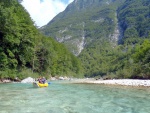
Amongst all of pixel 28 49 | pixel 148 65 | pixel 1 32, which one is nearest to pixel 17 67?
pixel 28 49

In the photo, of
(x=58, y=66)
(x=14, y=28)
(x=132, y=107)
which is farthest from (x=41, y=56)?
(x=132, y=107)

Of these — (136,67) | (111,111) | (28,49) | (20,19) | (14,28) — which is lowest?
(111,111)

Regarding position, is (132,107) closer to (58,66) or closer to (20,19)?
(20,19)

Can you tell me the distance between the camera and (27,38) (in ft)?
156

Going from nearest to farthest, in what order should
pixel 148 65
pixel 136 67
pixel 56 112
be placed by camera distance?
pixel 56 112 < pixel 148 65 < pixel 136 67

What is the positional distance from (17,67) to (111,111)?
36.2 meters

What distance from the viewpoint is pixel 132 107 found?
1620 centimetres

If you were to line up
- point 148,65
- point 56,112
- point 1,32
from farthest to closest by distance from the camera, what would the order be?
point 148,65, point 1,32, point 56,112

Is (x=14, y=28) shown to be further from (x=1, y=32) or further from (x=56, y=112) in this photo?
(x=56, y=112)

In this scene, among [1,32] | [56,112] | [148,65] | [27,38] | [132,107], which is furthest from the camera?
[148,65]

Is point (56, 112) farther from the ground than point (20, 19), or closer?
closer

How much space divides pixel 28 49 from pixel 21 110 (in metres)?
34.5

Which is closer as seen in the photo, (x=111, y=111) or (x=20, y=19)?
(x=111, y=111)

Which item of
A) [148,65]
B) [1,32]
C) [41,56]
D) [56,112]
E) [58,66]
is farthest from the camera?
[58,66]
